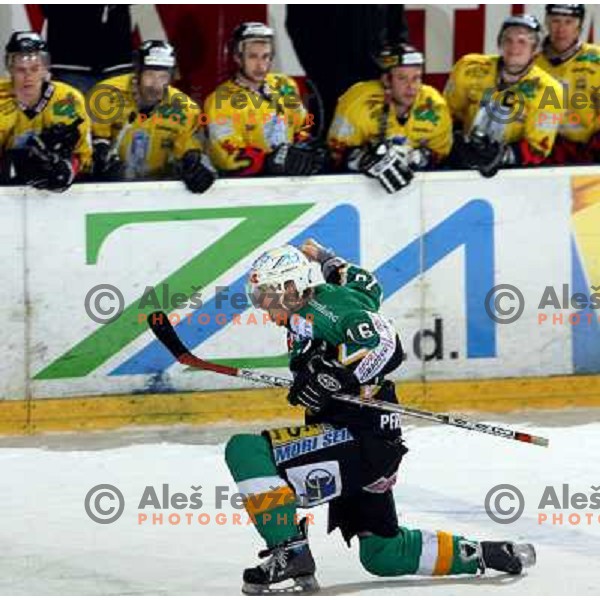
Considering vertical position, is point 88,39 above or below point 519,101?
above

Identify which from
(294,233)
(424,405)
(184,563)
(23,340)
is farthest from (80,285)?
(184,563)

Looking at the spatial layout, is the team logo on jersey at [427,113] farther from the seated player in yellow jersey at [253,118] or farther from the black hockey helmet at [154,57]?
the black hockey helmet at [154,57]

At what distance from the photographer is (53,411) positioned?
11062mm

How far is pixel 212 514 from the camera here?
375 inches

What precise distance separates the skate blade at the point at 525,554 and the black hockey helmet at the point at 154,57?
3.74m

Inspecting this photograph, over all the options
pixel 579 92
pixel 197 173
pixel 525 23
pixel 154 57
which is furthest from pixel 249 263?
pixel 579 92

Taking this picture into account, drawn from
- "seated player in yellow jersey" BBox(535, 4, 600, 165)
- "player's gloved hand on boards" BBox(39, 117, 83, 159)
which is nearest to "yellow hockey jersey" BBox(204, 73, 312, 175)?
"player's gloved hand on boards" BBox(39, 117, 83, 159)

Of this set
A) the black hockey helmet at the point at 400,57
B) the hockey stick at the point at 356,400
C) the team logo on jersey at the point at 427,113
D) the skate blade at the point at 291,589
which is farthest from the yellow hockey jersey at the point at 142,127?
the skate blade at the point at 291,589

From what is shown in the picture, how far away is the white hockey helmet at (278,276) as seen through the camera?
8219 mm

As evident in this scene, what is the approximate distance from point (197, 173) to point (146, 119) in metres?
0.46

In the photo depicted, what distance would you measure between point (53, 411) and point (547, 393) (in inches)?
95.6

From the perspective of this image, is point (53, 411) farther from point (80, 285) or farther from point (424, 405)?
point (424, 405)

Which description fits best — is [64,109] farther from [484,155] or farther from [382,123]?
[484,155]

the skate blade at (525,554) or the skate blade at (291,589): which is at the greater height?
the skate blade at (525,554)
